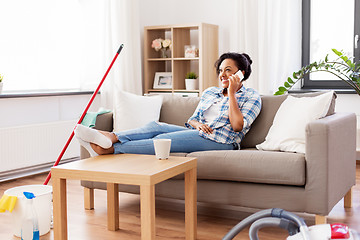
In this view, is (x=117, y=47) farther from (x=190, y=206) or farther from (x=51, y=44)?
(x=190, y=206)

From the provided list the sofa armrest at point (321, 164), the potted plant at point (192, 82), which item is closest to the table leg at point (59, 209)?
the sofa armrest at point (321, 164)

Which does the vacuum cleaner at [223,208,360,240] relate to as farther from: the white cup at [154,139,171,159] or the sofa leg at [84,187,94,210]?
the sofa leg at [84,187,94,210]

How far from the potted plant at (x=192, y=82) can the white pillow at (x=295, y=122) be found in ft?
7.07

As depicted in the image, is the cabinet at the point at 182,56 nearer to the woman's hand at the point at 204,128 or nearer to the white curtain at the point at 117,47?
the white curtain at the point at 117,47

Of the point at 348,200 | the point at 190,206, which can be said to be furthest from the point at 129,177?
the point at 348,200

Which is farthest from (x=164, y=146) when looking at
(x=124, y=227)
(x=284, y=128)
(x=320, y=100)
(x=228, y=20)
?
(x=228, y=20)

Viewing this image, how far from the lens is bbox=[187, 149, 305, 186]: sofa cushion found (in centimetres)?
238

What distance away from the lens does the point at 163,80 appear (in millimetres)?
5156

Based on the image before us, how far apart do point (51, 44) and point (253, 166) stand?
2825 millimetres

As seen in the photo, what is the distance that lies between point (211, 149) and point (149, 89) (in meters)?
2.50

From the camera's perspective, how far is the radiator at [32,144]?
3781 mm

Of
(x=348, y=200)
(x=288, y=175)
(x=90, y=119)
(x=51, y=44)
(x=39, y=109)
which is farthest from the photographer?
(x=51, y=44)

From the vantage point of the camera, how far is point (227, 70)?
9.89 ft

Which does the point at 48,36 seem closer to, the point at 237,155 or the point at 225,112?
the point at 225,112
